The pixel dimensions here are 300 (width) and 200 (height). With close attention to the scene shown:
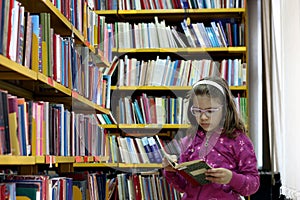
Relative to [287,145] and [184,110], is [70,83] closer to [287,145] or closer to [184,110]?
[287,145]

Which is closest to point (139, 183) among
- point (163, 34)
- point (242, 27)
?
point (163, 34)

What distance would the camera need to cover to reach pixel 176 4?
4.96 meters

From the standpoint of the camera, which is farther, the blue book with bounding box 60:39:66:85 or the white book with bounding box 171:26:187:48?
the white book with bounding box 171:26:187:48

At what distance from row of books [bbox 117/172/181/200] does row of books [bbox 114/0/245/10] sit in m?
1.44

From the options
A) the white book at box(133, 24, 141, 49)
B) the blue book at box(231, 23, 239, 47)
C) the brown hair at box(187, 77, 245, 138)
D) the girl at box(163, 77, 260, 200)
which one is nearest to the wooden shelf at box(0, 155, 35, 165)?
the girl at box(163, 77, 260, 200)

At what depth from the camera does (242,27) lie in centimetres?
493

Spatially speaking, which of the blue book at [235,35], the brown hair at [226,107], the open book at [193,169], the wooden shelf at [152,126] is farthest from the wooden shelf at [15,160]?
the blue book at [235,35]

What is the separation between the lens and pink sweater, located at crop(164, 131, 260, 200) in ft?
9.21

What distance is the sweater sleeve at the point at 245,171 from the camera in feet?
8.99

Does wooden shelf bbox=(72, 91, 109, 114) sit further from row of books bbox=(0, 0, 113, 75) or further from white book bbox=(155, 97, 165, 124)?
white book bbox=(155, 97, 165, 124)

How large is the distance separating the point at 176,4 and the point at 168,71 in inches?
23.1

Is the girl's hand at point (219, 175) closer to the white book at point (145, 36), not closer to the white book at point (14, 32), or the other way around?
the white book at point (14, 32)

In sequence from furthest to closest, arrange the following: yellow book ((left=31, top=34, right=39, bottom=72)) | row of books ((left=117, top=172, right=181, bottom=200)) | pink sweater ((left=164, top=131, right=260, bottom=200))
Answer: row of books ((left=117, top=172, right=181, bottom=200)) < pink sweater ((left=164, top=131, right=260, bottom=200)) < yellow book ((left=31, top=34, right=39, bottom=72))

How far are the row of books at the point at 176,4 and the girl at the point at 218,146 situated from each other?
80.9 inches
